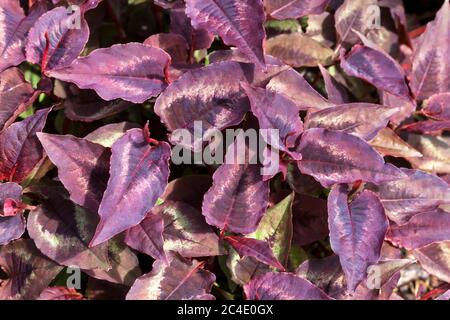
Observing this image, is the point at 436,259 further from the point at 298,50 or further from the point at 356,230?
the point at 298,50

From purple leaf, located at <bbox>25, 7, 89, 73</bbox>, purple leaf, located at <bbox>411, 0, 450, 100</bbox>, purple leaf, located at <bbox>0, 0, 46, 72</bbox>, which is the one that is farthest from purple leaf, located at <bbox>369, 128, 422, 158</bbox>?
purple leaf, located at <bbox>0, 0, 46, 72</bbox>

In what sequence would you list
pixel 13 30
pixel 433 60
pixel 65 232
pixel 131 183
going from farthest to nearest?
pixel 433 60 → pixel 13 30 → pixel 65 232 → pixel 131 183

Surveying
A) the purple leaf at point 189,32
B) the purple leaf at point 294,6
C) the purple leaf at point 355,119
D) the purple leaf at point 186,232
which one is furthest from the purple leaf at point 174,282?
the purple leaf at point 294,6

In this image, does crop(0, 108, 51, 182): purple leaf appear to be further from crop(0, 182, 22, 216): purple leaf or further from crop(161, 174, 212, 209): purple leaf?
crop(161, 174, 212, 209): purple leaf

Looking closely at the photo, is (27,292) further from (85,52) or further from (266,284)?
(85,52)

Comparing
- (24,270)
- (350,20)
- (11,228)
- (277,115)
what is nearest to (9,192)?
(11,228)
